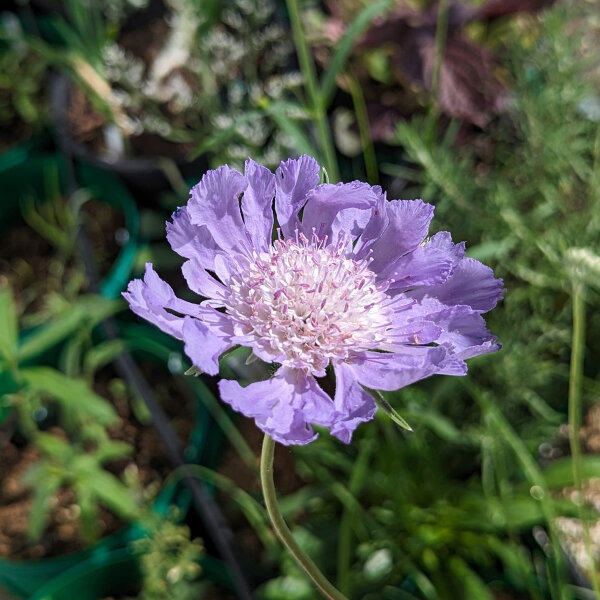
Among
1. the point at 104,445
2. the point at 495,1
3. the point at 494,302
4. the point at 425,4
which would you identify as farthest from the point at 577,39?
the point at 104,445

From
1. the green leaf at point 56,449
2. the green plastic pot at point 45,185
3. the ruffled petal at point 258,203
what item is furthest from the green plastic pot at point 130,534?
the ruffled petal at point 258,203

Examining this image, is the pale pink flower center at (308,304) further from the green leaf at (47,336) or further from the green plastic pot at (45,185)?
the green plastic pot at (45,185)

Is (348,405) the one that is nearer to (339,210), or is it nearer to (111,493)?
(339,210)

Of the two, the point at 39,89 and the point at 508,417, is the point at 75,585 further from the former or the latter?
the point at 39,89

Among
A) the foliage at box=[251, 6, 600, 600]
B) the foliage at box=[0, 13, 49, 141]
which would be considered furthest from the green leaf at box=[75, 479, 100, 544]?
the foliage at box=[0, 13, 49, 141]

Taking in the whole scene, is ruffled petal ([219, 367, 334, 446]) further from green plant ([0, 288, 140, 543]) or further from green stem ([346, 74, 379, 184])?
green stem ([346, 74, 379, 184])

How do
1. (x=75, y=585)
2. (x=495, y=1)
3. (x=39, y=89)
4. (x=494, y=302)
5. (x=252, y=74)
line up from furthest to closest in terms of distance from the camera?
(x=39, y=89), (x=252, y=74), (x=495, y=1), (x=75, y=585), (x=494, y=302)
